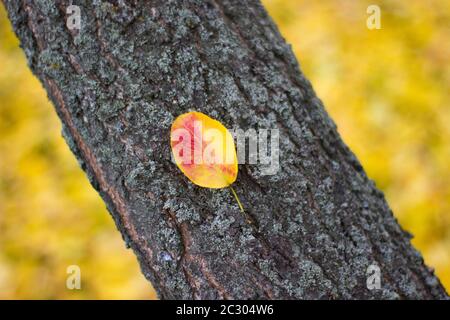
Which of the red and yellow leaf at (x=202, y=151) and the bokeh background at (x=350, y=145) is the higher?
the bokeh background at (x=350, y=145)

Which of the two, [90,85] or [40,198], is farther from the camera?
[40,198]

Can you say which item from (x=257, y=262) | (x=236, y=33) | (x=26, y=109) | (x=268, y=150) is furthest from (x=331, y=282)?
(x=26, y=109)

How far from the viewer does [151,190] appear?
30.0 inches

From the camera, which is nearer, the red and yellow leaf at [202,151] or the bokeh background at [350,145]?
the red and yellow leaf at [202,151]

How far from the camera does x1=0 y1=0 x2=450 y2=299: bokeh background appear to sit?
2010 millimetres

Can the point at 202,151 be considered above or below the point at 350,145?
below

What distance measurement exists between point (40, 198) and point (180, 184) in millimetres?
1686

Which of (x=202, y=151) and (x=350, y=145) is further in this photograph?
(x=350, y=145)

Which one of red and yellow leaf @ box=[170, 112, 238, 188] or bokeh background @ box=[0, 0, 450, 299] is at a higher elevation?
bokeh background @ box=[0, 0, 450, 299]

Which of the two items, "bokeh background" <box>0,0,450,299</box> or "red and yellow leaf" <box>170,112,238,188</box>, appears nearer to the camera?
"red and yellow leaf" <box>170,112,238,188</box>

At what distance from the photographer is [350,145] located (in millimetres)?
2080

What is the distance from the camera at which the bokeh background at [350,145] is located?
201 centimetres
